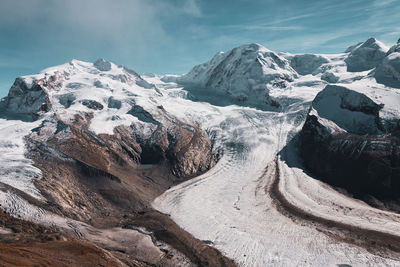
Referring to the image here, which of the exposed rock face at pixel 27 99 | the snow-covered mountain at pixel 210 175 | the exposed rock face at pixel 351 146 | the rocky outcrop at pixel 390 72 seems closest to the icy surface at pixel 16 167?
the snow-covered mountain at pixel 210 175

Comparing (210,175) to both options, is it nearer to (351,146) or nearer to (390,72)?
(351,146)

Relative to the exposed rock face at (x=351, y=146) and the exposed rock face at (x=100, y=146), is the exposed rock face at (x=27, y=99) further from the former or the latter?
the exposed rock face at (x=351, y=146)

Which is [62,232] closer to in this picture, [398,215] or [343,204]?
[343,204]

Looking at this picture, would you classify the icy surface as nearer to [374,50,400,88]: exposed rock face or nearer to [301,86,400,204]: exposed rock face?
[301,86,400,204]: exposed rock face

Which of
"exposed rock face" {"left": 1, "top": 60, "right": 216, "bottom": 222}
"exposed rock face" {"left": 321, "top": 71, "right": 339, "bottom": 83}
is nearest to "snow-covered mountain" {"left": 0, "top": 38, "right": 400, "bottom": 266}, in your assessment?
"exposed rock face" {"left": 1, "top": 60, "right": 216, "bottom": 222}

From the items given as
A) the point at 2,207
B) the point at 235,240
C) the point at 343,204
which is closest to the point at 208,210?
the point at 235,240

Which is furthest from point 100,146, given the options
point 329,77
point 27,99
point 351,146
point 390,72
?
point 329,77

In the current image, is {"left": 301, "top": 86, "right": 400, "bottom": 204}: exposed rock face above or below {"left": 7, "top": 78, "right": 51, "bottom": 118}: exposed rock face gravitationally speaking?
below
